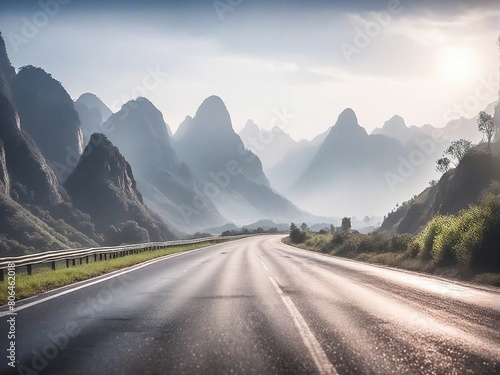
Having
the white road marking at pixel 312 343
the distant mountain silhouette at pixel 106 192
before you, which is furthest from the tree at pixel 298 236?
the distant mountain silhouette at pixel 106 192

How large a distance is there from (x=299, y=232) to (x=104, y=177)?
112 meters

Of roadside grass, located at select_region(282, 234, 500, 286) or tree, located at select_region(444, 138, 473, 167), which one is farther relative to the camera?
tree, located at select_region(444, 138, 473, 167)

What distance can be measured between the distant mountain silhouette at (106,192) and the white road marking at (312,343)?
493 ft

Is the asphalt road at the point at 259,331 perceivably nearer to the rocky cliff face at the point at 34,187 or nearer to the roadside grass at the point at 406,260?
the roadside grass at the point at 406,260

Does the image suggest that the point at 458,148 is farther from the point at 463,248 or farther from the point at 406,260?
the point at 463,248

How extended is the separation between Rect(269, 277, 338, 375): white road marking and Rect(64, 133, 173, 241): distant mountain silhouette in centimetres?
15033

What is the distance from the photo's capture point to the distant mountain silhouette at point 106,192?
15662 cm

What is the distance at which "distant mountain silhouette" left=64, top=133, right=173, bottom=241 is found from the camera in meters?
157

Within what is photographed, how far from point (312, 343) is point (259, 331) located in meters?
1.08

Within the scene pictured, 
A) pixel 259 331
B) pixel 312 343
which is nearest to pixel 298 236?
pixel 259 331

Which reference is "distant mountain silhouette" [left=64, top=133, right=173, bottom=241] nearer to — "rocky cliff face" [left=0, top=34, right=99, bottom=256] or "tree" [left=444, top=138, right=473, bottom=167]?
"rocky cliff face" [left=0, top=34, right=99, bottom=256]

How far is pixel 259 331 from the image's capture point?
22.5 ft

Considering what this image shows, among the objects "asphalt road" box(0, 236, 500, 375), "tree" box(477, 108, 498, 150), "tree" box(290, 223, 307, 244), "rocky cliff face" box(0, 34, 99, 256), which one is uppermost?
"tree" box(477, 108, 498, 150)

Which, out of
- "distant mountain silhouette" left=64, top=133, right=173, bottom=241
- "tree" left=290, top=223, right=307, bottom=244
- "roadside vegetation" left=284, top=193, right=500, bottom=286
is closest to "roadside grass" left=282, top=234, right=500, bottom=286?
"roadside vegetation" left=284, top=193, right=500, bottom=286
